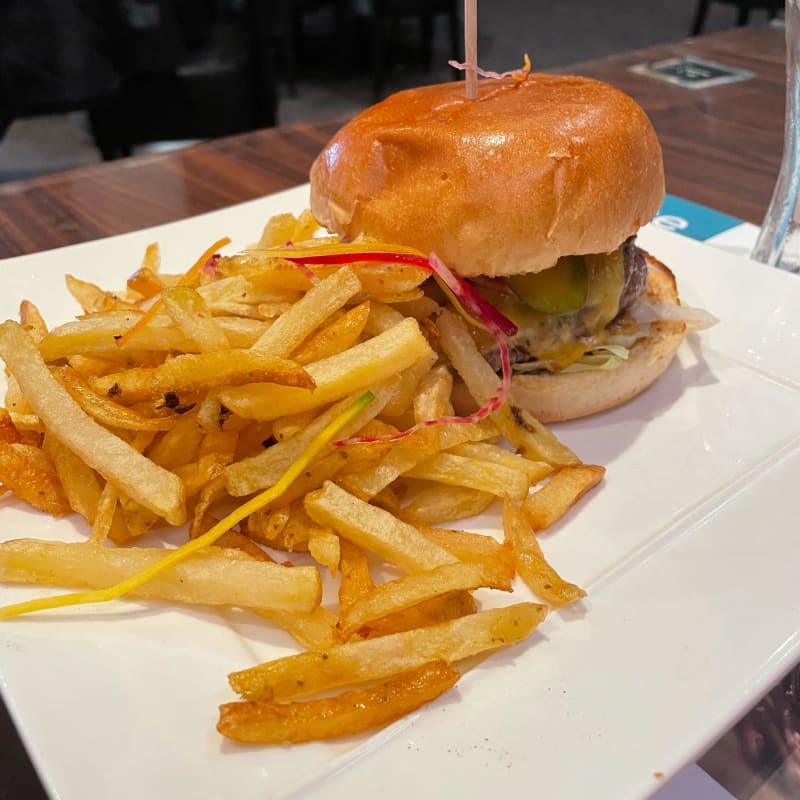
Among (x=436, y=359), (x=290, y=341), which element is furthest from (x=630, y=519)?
(x=290, y=341)

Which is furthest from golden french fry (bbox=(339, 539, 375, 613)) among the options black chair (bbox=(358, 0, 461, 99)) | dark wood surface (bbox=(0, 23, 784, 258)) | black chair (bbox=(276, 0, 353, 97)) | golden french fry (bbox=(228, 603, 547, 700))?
black chair (bbox=(358, 0, 461, 99))

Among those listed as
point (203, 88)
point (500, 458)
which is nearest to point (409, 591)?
point (500, 458)

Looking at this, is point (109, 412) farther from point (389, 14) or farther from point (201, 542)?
point (389, 14)

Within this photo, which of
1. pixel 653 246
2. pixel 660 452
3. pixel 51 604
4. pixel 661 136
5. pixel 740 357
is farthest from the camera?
pixel 661 136

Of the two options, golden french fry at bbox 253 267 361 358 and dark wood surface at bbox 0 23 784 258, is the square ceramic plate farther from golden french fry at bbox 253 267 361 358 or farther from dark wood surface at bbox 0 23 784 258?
dark wood surface at bbox 0 23 784 258

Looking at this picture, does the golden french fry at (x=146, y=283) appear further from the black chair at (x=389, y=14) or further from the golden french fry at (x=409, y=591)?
the black chair at (x=389, y=14)

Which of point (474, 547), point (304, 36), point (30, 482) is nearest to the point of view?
point (474, 547)

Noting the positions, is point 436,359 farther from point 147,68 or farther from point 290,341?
point 147,68
